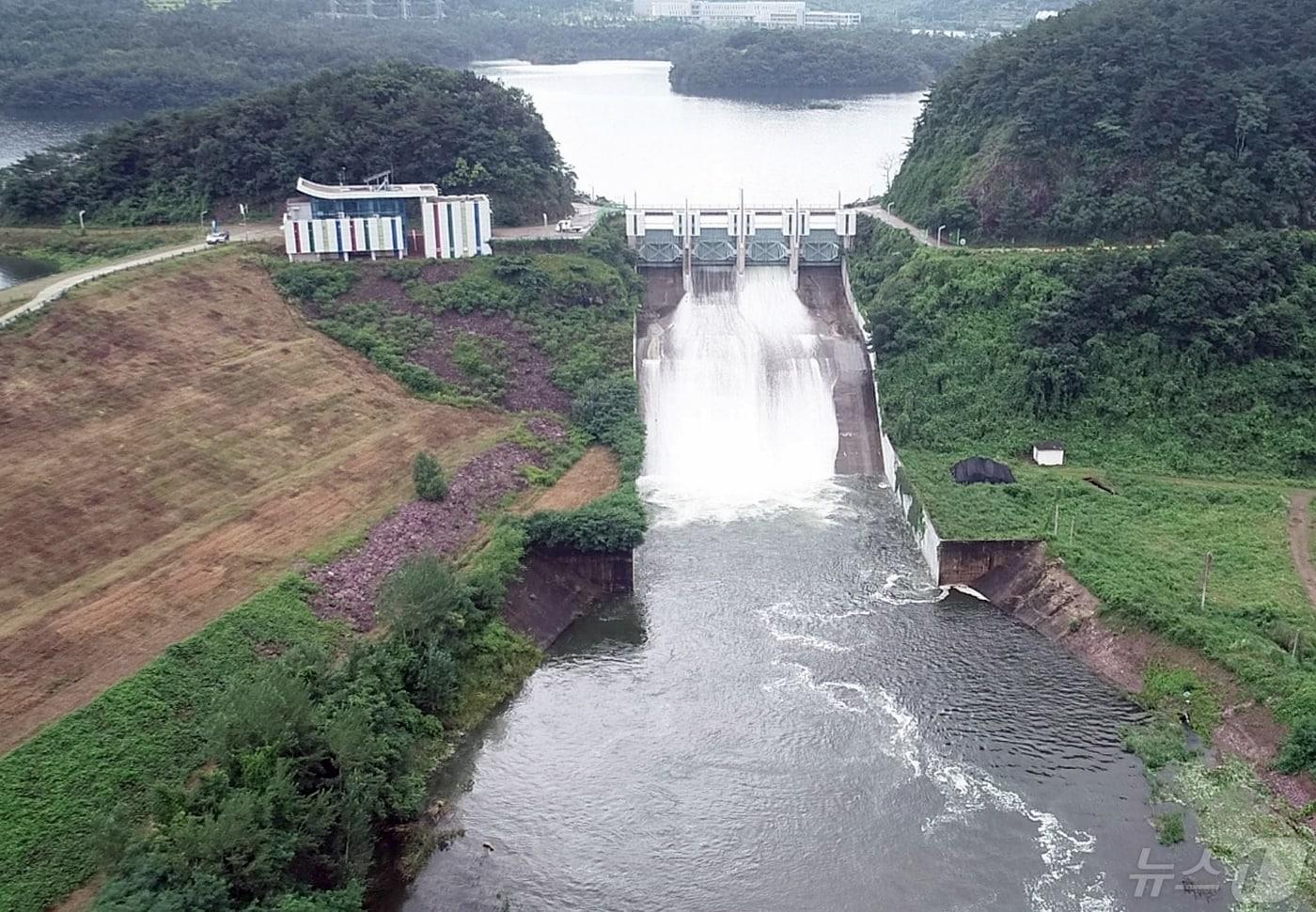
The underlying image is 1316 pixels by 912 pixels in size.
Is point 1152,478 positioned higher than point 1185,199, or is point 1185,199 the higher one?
point 1185,199

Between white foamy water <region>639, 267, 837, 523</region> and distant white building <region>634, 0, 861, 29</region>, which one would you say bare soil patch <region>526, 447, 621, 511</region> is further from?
distant white building <region>634, 0, 861, 29</region>

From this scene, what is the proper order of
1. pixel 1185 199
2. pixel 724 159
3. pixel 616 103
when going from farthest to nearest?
pixel 616 103 → pixel 724 159 → pixel 1185 199

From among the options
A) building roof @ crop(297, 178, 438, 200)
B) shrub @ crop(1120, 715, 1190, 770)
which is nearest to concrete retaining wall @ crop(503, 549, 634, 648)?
shrub @ crop(1120, 715, 1190, 770)

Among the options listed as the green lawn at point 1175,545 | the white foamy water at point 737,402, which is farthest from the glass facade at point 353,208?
the green lawn at point 1175,545

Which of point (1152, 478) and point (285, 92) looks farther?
point (285, 92)

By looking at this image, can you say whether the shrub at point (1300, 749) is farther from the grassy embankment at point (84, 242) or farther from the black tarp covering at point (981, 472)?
the grassy embankment at point (84, 242)

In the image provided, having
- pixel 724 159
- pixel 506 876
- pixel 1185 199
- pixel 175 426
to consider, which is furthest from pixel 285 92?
pixel 506 876

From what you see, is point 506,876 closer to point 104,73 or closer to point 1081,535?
point 1081,535

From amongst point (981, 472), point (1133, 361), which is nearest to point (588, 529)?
point (981, 472)
